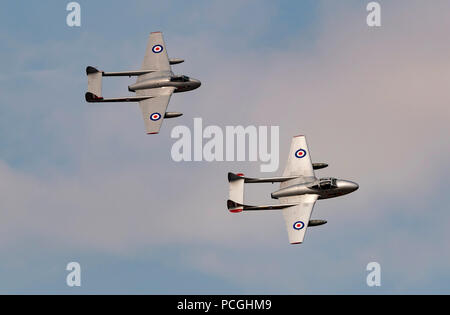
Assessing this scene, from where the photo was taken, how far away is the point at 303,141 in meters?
115

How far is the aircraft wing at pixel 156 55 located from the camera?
120 metres

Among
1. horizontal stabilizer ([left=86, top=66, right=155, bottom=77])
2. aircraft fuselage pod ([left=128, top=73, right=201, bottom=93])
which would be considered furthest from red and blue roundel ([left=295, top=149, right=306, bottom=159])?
horizontal stabilizer ([left=86, top=66, right=155, bottom=77])

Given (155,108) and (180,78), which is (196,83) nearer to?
(180,78)

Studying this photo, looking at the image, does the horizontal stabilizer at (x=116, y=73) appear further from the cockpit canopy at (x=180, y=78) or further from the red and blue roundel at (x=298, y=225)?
the red and blue roundel at (x=298, y=225)

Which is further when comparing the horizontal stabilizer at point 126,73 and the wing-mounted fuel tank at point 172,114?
the horizontal stabilizer at point 126,73

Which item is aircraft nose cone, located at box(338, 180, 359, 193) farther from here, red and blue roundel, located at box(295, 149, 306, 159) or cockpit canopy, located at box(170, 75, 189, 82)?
cockpit canopy, located at box(170, 75, 189, 82)

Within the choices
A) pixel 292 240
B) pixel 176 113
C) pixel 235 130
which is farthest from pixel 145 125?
pixel 292 240

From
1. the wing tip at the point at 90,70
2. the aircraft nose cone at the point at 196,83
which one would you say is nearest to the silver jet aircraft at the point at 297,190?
the aircraft nose cone at the point at 196,83

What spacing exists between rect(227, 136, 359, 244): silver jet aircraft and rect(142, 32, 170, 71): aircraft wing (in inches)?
667

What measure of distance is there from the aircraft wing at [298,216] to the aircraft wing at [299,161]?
11.2ft

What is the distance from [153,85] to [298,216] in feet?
71.9

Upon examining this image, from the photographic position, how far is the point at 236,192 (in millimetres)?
110250

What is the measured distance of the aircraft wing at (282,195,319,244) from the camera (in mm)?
105875
